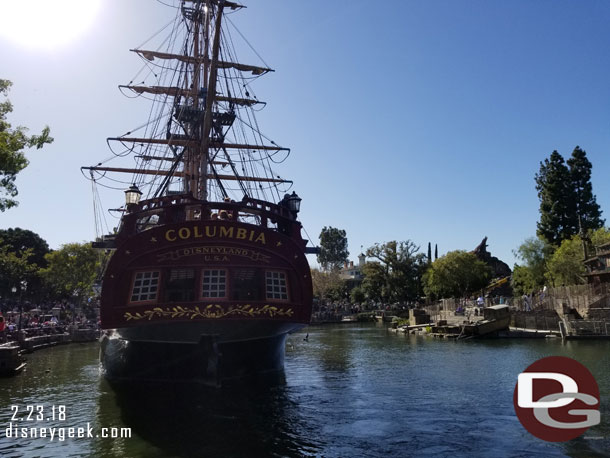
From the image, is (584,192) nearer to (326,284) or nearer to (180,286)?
(326,284)

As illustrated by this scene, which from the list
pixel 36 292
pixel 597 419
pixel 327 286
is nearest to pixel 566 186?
pixel 327 286

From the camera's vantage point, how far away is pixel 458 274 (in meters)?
59.1

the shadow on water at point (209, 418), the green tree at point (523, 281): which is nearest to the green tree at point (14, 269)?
the shadow on water at point (209, 418)

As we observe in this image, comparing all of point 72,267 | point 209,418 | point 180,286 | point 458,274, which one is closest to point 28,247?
point 72,267

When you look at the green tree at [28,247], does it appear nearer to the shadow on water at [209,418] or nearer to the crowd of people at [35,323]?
the crowd of people at [35,323]

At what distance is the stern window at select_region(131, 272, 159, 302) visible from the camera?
1519cm

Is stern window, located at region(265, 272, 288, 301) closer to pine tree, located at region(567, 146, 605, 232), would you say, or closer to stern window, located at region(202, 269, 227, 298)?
stern window, located at region(202, 269, 227, 298)

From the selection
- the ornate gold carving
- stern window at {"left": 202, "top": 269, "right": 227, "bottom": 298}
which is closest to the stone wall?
the ornate gold carving

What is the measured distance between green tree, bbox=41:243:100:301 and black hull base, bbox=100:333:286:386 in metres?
36.6

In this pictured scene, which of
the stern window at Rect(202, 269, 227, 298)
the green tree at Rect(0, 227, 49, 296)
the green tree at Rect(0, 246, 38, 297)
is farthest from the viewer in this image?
the green tree at Rect(0, 227, 49, 296)

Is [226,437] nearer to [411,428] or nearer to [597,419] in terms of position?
[411,428]

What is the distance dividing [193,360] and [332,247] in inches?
3234

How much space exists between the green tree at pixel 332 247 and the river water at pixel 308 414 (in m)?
73.8

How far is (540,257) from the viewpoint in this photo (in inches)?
2121
